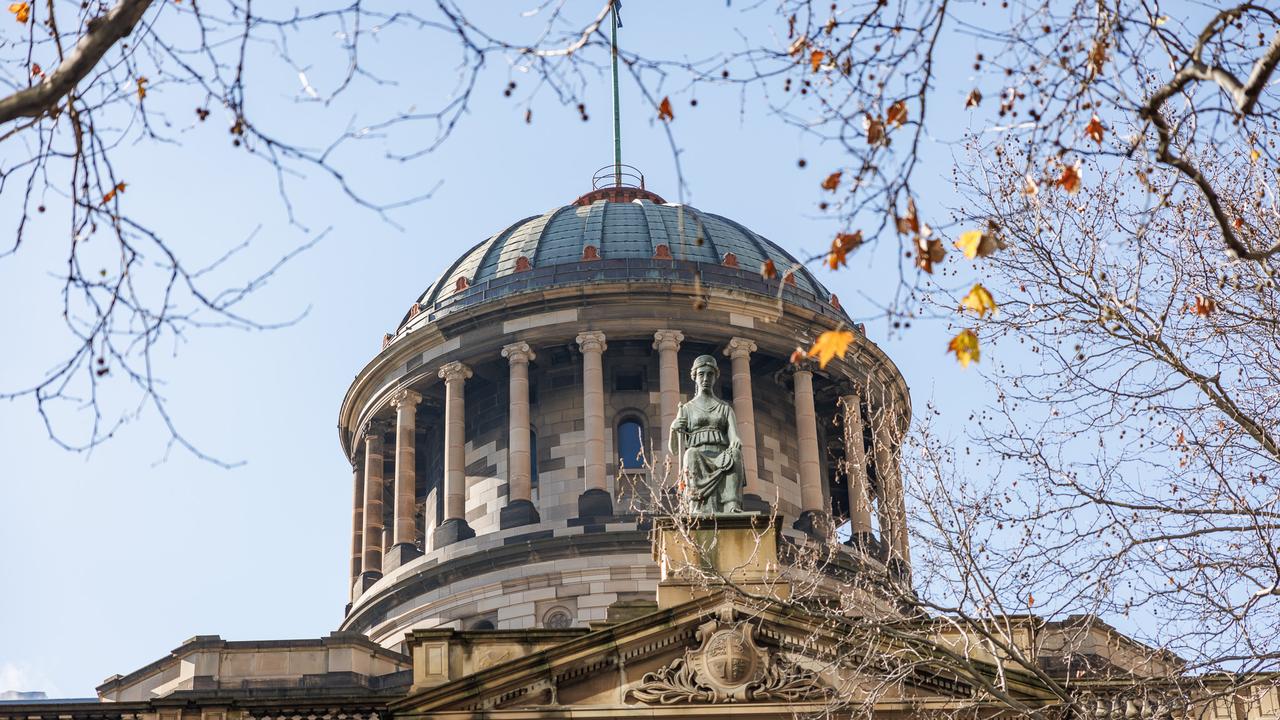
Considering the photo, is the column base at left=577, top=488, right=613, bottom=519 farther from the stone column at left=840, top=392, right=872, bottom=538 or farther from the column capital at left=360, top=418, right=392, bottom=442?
the column capital at left=360, top=418, right=392, bottom=442

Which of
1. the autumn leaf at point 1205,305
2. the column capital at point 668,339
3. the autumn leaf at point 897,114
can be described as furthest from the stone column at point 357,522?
the autumn leaf at point 897,114

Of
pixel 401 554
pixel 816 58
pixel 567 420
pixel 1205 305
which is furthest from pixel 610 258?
pixel 816 58

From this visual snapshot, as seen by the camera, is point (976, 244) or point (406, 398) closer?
point (976, 244)

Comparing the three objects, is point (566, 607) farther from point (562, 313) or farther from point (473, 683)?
point (473, 683)

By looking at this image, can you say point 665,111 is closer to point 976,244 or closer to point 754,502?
point 976,244

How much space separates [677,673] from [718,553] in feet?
7.17

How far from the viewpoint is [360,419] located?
52781mm

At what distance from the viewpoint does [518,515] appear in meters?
47.5

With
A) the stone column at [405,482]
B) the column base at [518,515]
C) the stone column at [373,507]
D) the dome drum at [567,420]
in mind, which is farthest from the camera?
the stone column at [373,507]

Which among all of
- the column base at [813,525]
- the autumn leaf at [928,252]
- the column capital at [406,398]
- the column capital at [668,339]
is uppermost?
the column capital at [668,339]

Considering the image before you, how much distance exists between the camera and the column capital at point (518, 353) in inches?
1927

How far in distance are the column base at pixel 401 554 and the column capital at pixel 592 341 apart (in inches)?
236

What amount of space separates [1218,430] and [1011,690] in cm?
721

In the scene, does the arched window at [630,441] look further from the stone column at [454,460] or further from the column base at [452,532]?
the column base at [452,532]
